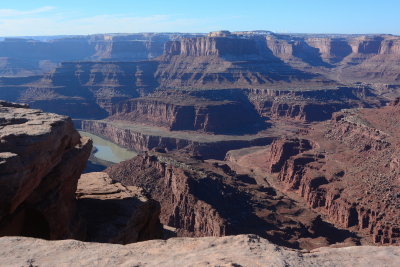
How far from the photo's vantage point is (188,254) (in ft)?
37.8

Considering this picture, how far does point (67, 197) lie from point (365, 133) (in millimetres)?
63119

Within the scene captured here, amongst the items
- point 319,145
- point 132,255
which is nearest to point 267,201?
point 319,145

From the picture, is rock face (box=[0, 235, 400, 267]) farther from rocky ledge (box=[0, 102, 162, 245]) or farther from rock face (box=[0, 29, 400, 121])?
rock face (box=[0, 29, 400, 121])

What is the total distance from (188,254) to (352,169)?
56239 millimetres

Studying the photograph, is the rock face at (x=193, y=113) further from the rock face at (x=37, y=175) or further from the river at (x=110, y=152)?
the rock face at (x=37, y=175)

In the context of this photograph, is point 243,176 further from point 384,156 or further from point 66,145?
point 66,145

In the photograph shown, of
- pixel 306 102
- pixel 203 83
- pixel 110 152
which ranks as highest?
pixel 203 83

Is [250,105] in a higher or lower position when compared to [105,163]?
higher

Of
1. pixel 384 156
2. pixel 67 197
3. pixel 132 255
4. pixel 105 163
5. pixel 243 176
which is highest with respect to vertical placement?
pixel 132 255

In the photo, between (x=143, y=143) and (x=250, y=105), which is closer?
(x=143, y=143)

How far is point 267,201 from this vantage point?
5147 centimetres

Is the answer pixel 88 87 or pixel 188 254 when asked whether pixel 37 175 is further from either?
pixel 88 87

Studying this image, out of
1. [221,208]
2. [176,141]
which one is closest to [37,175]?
[221,208]

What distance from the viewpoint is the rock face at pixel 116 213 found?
21.5 meters
